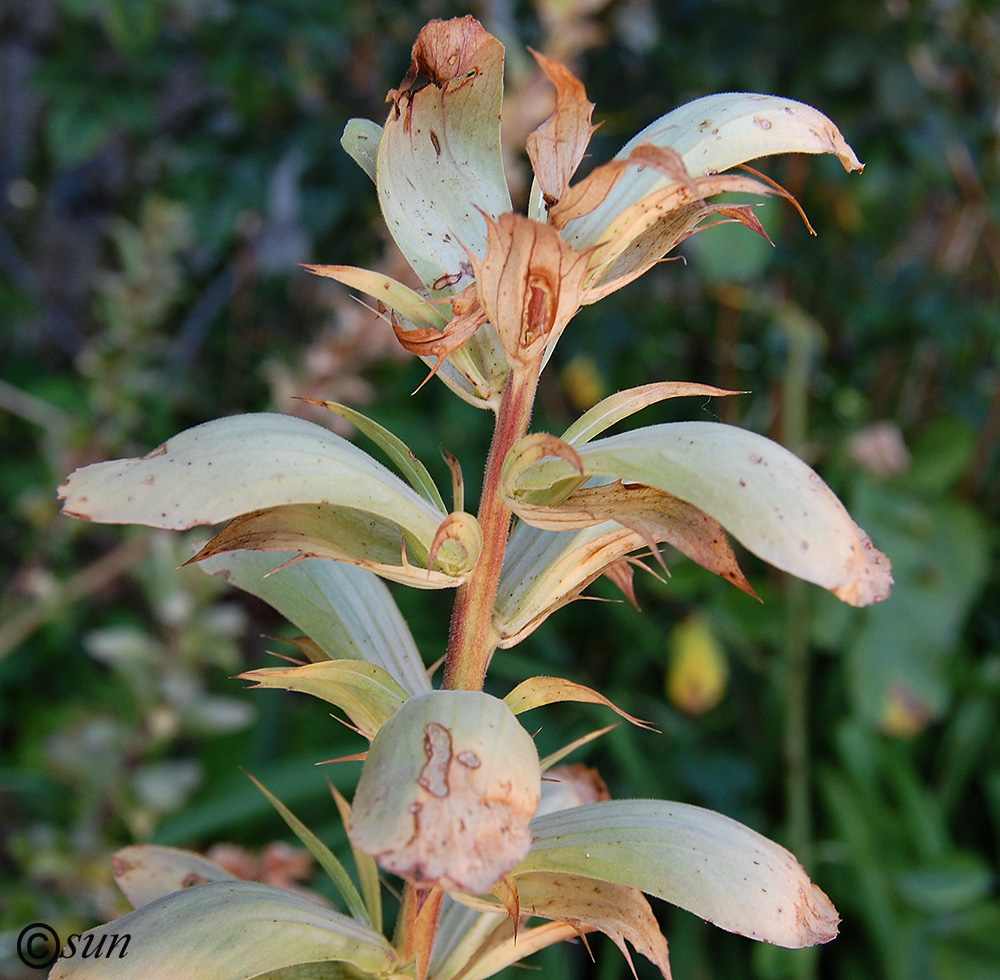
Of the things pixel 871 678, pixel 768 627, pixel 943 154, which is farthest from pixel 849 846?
pixel 943 154

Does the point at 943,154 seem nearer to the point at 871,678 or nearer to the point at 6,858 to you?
the point at 871,678

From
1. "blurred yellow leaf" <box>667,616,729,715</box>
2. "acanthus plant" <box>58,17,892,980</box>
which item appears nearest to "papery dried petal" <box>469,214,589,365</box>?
"acanthus plant" <box>58,17,892,980</box>

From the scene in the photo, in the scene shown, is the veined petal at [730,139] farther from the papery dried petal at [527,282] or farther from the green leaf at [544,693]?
the green leaf at [544,693]

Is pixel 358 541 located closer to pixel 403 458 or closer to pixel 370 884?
pixel 403 458

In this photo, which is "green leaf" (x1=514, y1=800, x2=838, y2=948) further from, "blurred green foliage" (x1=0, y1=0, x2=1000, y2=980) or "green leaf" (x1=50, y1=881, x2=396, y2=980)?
"blurred green foliage" (x1=0, y1=0, x2=1000, y2=980)

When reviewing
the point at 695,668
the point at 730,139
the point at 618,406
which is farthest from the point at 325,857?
the point at 695,668

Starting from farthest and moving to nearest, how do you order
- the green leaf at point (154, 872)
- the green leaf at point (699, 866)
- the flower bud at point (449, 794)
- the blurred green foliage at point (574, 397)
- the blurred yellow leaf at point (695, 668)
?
the blurred yellow leaf at point (695, 668)
the blurred green foliage at point (574, 397)
the green leaf at point (154, 872)
the green leaf at point (699, 866)
the flower bud at point (449, 794)

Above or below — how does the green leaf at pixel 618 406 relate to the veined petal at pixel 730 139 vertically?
below

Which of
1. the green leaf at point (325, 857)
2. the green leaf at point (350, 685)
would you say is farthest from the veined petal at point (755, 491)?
the green leaf at point (325, 857)
